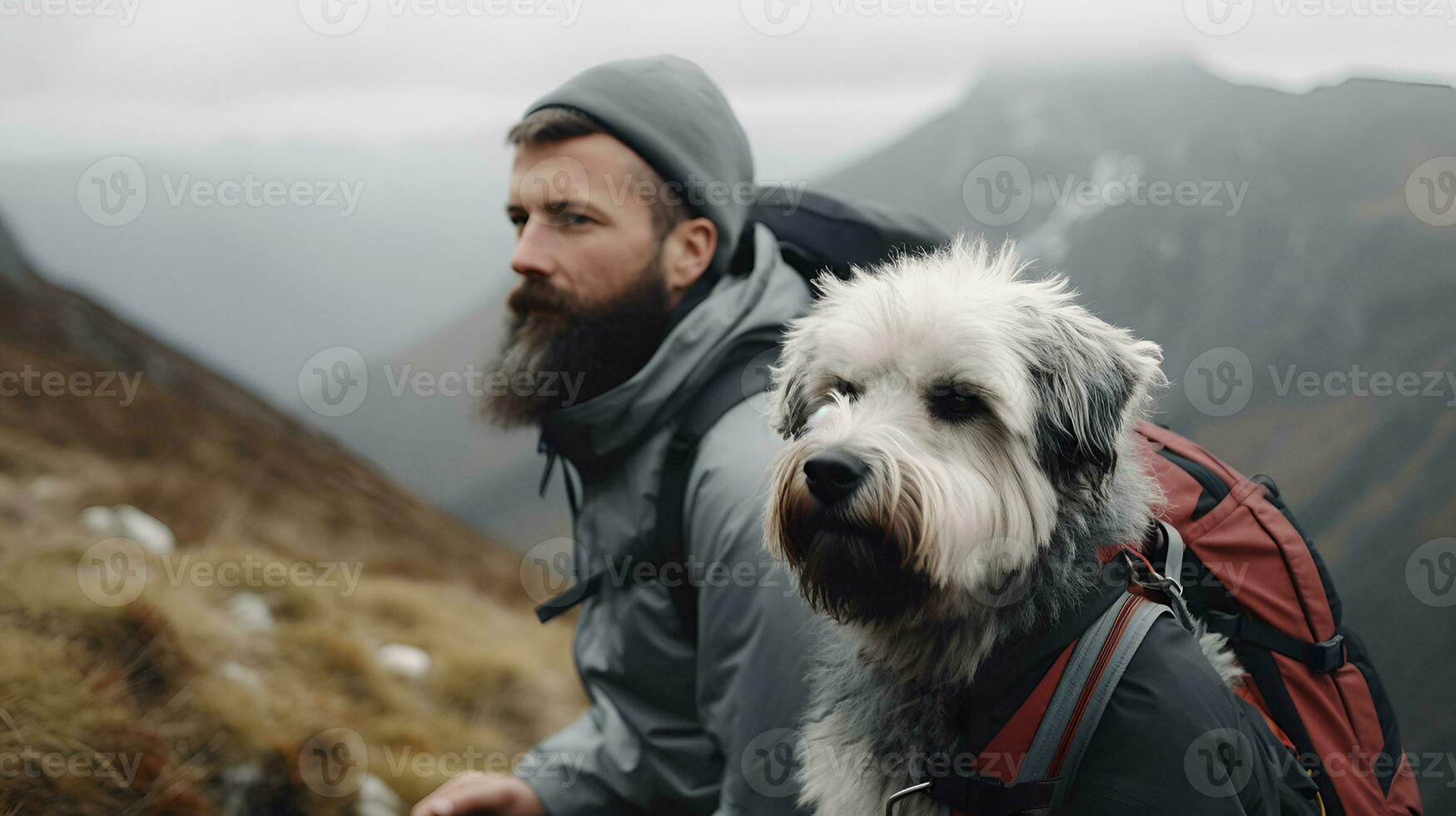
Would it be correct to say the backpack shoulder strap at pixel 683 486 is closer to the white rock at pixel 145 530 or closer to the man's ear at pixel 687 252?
the man's ear at pixel 687 252

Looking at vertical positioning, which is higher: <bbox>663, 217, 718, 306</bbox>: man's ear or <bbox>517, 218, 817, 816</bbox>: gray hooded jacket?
<bbox>663, 217, 718, 306</bbox>: man's ear

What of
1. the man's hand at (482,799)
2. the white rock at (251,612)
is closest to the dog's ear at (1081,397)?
the man's hand at (482,799)

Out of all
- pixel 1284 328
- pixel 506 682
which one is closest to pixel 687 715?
pixel 506 682

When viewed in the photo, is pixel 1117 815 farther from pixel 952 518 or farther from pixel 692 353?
pixel 692 353

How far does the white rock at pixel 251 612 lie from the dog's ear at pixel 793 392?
122 inches

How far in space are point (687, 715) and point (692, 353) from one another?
1.01 metres

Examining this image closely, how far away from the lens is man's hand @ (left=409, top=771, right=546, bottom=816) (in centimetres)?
274

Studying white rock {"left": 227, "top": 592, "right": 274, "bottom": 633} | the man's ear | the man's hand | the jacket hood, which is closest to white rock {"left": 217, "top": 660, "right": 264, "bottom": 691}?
white rock {"left": 227, "top": 592, "right": 274, "bottom": 633}

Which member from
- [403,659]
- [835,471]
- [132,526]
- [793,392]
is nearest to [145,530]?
[132,526]

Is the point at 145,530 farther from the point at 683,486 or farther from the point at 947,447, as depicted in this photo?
the point at 947,447

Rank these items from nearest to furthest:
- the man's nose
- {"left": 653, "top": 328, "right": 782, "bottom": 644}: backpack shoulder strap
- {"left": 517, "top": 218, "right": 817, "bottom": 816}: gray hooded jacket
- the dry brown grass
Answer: {"left": 517, "top": 218, "right": 817, "bottom": 816}: gray hooded jacket, {"left": 653, "top": 328, "right": 782, "bottom": 644}: backpack shoulder strap, the man's nose, the dry brown grass

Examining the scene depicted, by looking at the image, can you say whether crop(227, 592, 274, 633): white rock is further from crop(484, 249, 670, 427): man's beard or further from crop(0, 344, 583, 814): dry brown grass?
crop(484, 249, 670, 427): man's beard

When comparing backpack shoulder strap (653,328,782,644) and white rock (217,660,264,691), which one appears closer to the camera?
backpack shoulder strap (653,328,782,644)

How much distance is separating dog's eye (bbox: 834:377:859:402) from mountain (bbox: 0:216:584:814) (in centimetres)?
295
